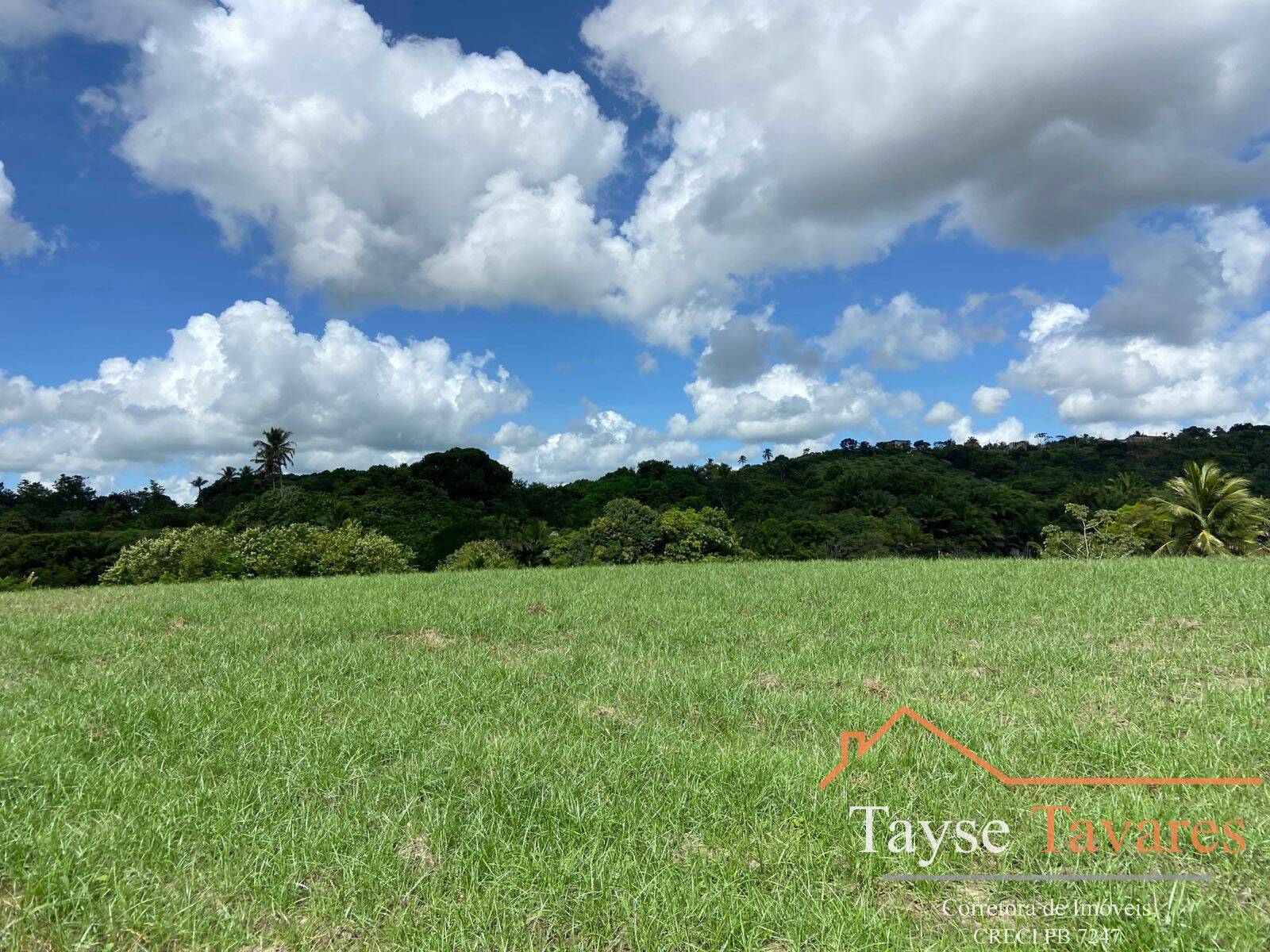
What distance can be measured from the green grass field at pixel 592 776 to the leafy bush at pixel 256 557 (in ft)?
52.0

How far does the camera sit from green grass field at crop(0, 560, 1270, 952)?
9.84ft

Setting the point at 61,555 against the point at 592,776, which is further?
the point at 61,555

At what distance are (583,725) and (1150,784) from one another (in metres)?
3.97

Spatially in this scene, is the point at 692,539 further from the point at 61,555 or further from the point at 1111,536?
the point at 61,555

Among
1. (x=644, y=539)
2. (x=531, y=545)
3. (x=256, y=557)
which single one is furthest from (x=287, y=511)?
(x=644, y=539)

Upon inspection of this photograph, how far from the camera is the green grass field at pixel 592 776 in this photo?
9.84ft

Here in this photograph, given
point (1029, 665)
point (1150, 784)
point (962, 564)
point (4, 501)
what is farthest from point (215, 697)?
point (4, 501)

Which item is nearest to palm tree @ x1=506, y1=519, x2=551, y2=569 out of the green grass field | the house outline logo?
the green grass field

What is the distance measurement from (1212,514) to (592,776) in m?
33.2

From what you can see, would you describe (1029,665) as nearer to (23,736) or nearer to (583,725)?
(583,725)

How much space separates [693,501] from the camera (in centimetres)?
5091

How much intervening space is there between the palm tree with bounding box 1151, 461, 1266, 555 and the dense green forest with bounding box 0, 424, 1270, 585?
11.6 metres

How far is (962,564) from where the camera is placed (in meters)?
17.1

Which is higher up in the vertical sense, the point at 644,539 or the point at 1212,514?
the point at 1212,514
